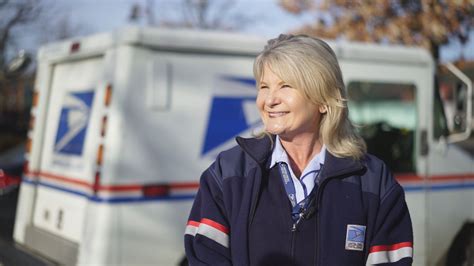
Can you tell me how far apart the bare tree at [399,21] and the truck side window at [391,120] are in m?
6.10

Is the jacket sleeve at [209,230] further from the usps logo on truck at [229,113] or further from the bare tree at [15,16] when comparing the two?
the bare tree at [15,16]

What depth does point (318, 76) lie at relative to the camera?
2.20 metres

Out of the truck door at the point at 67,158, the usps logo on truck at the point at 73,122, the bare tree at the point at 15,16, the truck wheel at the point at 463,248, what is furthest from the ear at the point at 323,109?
the bare tree at the point at 15,16

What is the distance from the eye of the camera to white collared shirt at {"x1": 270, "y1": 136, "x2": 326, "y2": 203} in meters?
2.23

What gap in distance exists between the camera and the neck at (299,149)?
2.33 m

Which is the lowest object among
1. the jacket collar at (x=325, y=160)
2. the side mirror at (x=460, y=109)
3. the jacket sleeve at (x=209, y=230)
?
the jacket sleeve at (x=209, y=230)

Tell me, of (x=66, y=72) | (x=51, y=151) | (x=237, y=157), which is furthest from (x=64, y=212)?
(x=237, y=157)

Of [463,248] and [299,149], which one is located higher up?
[299,149]

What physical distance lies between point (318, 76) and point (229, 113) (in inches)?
106

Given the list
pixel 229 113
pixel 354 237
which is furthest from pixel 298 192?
pixel 229 113

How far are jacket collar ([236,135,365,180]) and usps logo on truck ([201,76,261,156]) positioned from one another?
2.47 meters

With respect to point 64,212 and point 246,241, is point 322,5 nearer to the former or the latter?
point 64,212

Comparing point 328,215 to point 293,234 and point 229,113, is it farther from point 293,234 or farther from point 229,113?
point 229,113

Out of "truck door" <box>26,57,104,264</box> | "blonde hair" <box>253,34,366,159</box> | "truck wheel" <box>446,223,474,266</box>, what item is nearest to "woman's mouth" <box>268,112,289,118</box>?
"blonde hair" <box>253,34,366,159</box>
